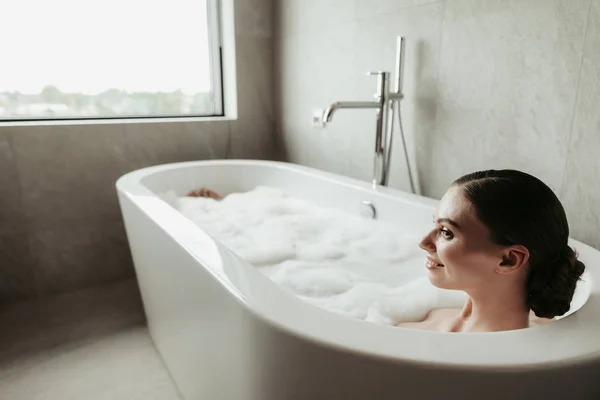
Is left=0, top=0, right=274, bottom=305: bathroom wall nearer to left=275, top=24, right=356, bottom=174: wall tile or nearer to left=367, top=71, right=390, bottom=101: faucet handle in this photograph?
left=275, top=24, right=356, bottom=174: wall tile

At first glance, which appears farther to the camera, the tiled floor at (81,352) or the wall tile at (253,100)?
the wall tile at (253,100)

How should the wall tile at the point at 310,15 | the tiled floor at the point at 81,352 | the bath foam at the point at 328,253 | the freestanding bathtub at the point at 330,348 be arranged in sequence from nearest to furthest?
the freestanding bathtub at the point at 330,348 < the bath foam at the point at 328,253 < the tiled floor at the point at 81,352 < the wall tile at the point at 310,15

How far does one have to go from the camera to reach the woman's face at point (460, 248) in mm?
646

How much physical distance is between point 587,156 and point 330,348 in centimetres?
96

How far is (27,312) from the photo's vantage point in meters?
1.86

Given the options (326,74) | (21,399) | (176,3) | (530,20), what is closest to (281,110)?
(326,74)

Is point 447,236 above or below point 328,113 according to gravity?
below

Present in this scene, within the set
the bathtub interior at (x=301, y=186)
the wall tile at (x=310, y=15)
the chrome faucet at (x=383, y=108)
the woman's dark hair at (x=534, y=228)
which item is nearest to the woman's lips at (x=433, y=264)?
the woman's dark hair at (x=534, y=228)

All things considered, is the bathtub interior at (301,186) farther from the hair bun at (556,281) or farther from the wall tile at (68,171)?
the hair bun at (556,281)

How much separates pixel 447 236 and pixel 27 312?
1.88 metres

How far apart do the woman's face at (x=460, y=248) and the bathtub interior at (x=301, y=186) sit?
0.64 metres

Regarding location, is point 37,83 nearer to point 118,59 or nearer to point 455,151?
point 118,59

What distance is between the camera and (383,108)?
1554 mm

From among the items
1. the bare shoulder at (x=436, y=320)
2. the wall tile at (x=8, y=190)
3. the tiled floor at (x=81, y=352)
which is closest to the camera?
the bare shoulder at (x=436, y=320)
